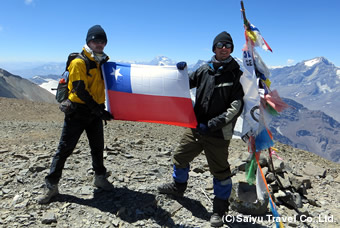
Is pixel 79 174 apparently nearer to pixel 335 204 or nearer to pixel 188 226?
pixel 188 226

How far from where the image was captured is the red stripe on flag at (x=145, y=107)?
5.16 m

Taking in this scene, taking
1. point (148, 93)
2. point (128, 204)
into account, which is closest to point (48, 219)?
point (128, 204)

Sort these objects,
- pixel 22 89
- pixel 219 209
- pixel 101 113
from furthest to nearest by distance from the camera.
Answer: pixel 22 89 → pixel 219 209 → pixel 101 113

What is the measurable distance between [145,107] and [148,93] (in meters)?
0.31

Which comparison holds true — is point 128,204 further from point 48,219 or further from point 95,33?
point 95,33

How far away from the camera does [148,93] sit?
17.3 feet

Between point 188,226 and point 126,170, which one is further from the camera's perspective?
point 126,170

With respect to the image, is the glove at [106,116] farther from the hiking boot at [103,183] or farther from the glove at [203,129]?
the glove at [203,129]

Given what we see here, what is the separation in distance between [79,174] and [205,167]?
361 cm

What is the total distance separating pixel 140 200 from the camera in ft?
17.5

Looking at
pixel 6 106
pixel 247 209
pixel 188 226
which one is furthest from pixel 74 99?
pixel 6 106

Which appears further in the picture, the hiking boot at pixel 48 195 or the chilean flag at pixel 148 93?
the chilean flag at pixel 148 93

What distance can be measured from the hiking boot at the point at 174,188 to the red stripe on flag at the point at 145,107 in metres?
1.38

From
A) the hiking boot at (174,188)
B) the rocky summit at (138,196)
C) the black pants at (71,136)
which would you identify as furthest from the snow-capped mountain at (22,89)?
the hiking boot at (174,188)
